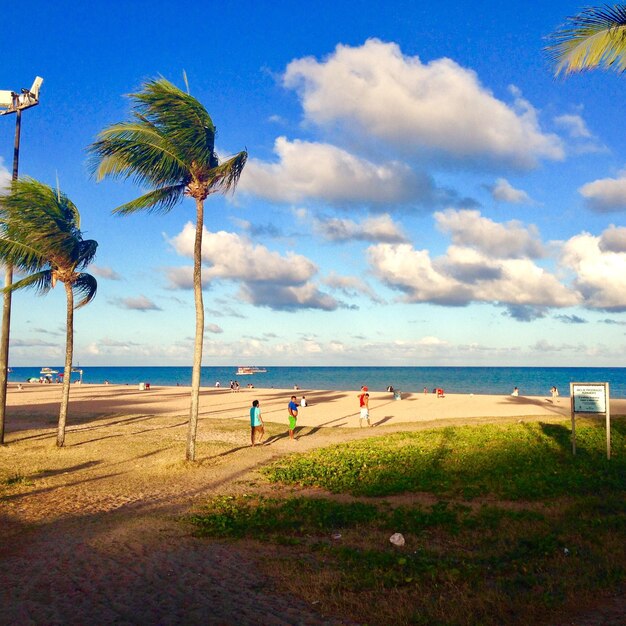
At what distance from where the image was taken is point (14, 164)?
20.7m

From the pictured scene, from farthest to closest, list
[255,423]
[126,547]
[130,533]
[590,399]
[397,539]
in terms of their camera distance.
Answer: [255,423]
[590,399]
[130,533]
[397,539]
[126,547]

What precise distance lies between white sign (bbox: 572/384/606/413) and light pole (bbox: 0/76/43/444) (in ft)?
63.2

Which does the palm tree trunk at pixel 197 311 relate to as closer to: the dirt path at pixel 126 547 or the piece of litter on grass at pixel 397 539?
the dirt path at pixel 126 547

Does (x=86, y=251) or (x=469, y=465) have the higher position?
(x=86, y=251)

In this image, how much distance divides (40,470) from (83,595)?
9.94 m

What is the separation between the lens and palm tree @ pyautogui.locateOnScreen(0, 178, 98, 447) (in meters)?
18.2

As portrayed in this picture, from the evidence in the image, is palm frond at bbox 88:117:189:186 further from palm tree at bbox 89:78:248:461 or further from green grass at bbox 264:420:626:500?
green grass at bbox 264:420:626:500

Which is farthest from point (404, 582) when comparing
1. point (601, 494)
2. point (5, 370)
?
point (5, 370)

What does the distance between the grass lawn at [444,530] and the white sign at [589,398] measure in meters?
1.37

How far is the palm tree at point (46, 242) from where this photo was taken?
18.2 metres

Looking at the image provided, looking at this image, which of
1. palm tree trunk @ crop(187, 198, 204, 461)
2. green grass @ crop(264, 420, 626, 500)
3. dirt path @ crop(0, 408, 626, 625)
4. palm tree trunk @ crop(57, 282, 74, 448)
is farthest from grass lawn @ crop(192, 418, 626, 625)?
palm tree trunk @ crop(57, 282, 74, 448)

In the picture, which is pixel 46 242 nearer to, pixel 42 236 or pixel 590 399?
pixel 42 236

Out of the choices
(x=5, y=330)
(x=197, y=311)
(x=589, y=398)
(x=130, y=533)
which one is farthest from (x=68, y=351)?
(x=589, y=398)

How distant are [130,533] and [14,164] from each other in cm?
1672
